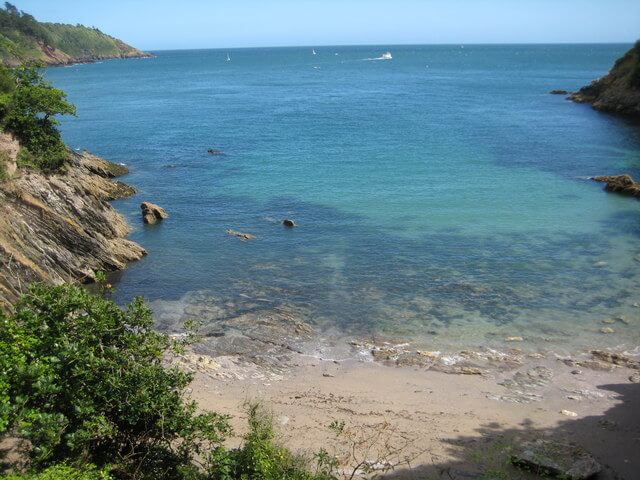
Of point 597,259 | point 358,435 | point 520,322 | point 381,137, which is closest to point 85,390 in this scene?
point 358,435

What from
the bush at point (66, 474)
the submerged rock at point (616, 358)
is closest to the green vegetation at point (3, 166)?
the bush at point (66, 474)

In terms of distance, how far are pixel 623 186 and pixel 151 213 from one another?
118 feet

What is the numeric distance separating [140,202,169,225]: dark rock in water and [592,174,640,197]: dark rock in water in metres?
34.6

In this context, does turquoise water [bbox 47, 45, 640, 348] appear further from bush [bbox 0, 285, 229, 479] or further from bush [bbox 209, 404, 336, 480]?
bush [bbox 0, 285, 229, 479]

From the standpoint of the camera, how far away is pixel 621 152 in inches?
2334

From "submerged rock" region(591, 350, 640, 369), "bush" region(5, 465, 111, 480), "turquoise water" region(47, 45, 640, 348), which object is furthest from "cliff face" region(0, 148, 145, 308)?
"submerged rock" region(591, 350, 640, 369)

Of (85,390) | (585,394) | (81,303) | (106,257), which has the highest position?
(81,303)

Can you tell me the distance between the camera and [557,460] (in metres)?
16.3

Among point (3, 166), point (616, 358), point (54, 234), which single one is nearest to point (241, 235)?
point (54, 234)

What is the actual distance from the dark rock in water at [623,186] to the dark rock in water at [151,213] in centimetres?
3464

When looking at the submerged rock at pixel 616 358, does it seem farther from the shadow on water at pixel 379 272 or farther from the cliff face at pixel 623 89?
the cliff face at pixel 623 89

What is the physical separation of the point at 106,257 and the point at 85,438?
20584 millimetres

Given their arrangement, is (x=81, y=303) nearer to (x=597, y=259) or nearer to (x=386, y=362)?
(x=386, y=362)

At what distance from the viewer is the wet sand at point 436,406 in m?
17.2
